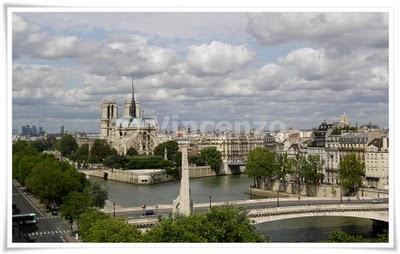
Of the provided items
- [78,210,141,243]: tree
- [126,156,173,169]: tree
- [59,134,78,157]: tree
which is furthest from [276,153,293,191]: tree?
[59,134,78,157]: tree

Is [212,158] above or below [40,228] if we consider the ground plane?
above

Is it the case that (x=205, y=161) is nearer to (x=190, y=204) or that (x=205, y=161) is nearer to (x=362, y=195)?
(x=362, y=195)

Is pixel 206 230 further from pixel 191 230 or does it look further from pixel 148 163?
pixel 148 163

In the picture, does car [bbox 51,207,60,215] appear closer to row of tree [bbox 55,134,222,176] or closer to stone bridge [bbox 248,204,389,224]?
stone bridge [bbox 248,204,389,224]

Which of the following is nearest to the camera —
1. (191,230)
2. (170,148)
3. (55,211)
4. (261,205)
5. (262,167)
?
(191,230)

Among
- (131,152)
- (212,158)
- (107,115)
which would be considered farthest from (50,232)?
(107,115)
